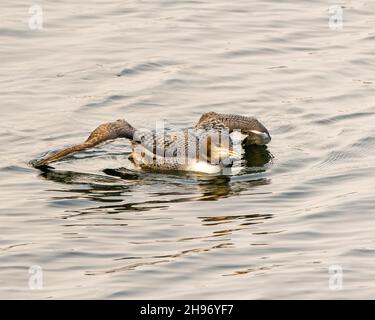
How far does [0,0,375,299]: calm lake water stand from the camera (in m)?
11.5

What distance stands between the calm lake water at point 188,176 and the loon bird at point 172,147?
21cm

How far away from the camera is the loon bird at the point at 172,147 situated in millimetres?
14789

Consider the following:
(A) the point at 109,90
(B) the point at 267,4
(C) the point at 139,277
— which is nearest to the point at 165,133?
(A) the point at 109,90

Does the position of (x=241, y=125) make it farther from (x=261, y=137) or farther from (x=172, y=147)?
(x=172, y=147)

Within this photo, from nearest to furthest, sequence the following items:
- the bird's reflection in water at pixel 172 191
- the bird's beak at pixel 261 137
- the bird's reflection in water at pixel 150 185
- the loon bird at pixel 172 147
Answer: the bird's reflection in water at pixel 172 191 < the bird's reflection in water at pixel 150 185 < the loon bird at pixel 172 147 < the bird's beak at pixel 261 137

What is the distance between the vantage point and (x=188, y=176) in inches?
580

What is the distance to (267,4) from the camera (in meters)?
22.7

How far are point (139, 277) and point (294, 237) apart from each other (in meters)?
1.98

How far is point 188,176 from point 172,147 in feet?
1.75

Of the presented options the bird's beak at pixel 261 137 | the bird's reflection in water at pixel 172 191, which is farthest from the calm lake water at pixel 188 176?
the bird's beak at pixel 261 137

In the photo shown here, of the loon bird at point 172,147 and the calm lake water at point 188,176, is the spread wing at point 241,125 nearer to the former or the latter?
the loon bird at point 172,147

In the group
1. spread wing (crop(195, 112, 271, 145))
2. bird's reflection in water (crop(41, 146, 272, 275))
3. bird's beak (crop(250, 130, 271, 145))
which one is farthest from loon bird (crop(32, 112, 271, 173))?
bird's beak (crop(250, 130, 271, 145))

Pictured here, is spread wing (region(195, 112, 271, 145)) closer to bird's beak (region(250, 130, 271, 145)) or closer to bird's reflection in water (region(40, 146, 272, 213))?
bird's beak (region(250, 130, 271, 145))
